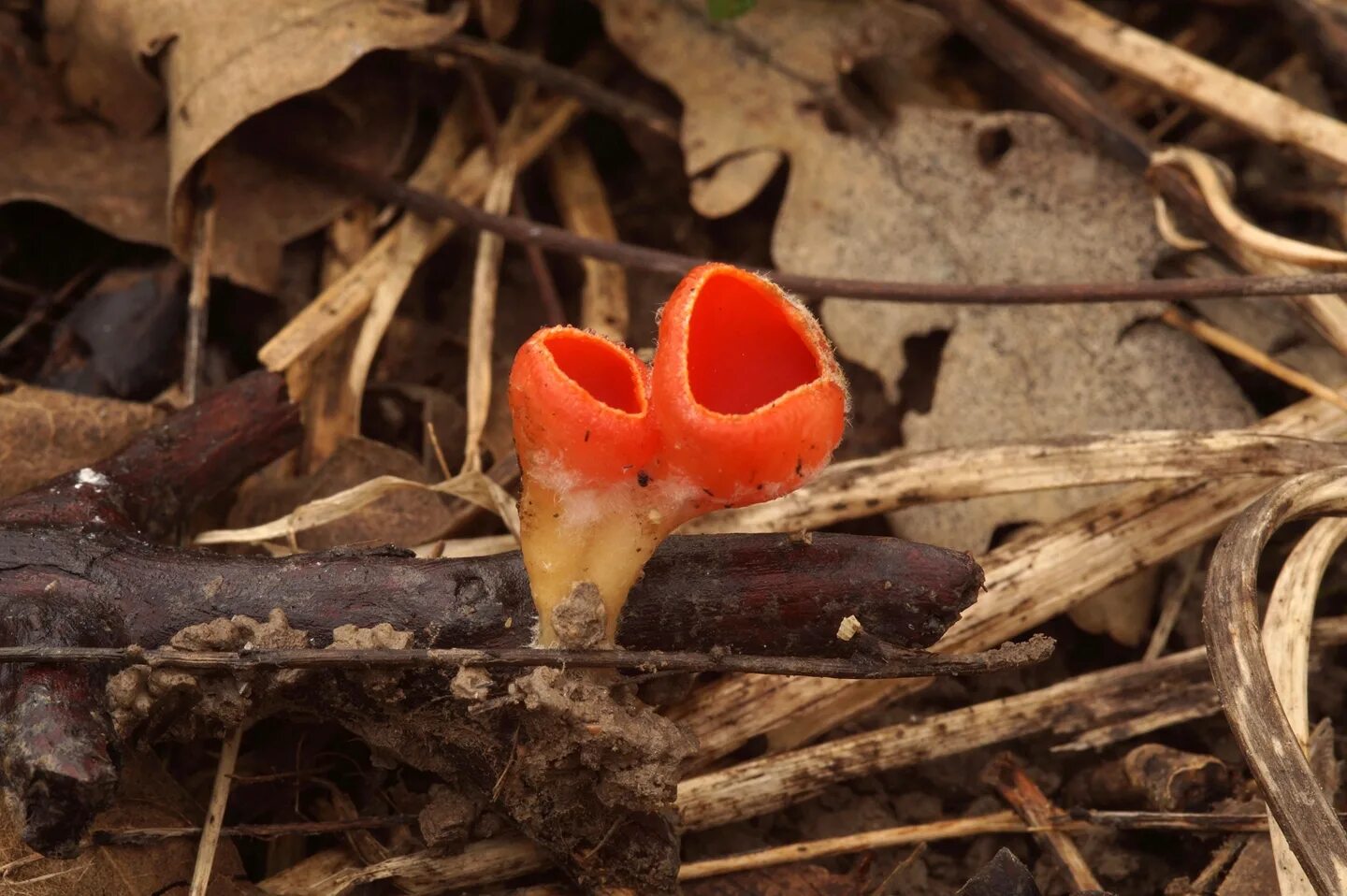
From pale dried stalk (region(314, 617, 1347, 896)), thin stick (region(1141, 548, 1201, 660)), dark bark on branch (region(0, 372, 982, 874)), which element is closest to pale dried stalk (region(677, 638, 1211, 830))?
pale dried stalk (region(314, 617, 1347, 896))

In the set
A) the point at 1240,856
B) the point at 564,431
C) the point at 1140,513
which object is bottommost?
the point at 1240,856

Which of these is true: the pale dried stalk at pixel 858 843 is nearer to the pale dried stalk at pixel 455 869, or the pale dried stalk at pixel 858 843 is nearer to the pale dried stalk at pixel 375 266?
the pale dried stalk at pixel 455 869

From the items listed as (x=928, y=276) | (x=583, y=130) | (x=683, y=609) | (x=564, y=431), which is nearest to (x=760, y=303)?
(x=564, y=431)

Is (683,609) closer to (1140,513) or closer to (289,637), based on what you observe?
(289,637)

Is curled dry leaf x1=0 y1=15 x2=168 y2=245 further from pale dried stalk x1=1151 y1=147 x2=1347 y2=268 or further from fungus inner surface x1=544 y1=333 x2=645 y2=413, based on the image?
pale dried stalk x1=1151 y1=147 x2=1347 y2=268

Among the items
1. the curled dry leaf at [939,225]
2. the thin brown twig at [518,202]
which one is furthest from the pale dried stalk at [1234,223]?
the thin brown twig at [518,202]

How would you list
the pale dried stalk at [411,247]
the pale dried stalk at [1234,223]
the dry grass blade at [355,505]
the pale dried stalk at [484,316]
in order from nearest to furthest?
the dry grass blade at [355,505], the pale dried stalk at [1234,223], the pale dried stalk at [484,316], the pale dried stalk at [411,247]
